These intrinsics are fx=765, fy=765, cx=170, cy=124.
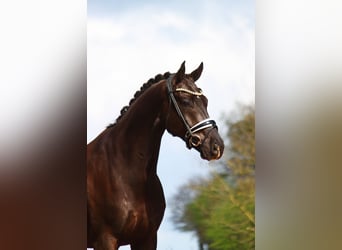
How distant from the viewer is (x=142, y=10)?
2.43 meters

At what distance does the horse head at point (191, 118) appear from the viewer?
2385 millimetres

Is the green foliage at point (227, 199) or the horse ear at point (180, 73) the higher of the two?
the horse ear at point (180, 73)

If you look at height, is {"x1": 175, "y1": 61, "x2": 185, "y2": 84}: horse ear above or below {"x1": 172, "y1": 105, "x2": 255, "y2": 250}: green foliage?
above

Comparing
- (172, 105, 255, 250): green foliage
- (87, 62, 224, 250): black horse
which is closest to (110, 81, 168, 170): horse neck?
(87, 62, 224, 250): black horse

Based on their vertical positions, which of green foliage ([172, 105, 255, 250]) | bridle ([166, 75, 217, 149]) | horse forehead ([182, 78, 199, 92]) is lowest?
green foliage ([172, 105, 255, 250])

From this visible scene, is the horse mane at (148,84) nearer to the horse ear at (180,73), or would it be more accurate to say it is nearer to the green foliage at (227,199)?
the horse ear at (180,73)

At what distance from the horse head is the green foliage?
7 centimetres

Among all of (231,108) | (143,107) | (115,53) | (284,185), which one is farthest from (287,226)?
(115,53)

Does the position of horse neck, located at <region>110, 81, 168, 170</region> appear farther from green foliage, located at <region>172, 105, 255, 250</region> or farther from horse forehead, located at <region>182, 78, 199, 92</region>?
green foliage, located at <region>172, 105, 255, 250</region>

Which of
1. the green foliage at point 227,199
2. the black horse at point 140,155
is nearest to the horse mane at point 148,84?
the black horse at point 140,155

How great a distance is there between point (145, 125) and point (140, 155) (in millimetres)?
97

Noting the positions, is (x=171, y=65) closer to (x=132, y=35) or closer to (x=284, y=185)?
(x=132, y=35)

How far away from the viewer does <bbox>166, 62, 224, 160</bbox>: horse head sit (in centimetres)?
238

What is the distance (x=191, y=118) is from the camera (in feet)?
7.84
